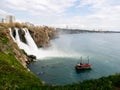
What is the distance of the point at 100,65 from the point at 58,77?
24866 millimetres

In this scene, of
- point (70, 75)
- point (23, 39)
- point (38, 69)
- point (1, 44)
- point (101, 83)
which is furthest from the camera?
point (23, 39)

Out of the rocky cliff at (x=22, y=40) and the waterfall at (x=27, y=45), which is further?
the waterfall at (x=27, y=45)

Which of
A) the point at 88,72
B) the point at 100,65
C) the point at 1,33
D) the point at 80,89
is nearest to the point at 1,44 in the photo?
the point at 1,33

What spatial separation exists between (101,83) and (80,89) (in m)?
2.62

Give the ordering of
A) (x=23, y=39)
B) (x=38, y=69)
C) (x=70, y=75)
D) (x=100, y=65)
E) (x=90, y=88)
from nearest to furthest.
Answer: (x=90, y=88) < (x=70, y=75) < (x=38, y=69) < (x=100, y=65) < (x=23, y=39)

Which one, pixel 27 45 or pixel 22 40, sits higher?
pixel 22 40

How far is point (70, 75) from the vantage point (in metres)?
64.6

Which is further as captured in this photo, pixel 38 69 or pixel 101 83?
pixel 38 69

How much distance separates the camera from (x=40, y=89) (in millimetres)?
19734

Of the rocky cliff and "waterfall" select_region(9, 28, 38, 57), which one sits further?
"waterfall" select_region(9, 28, 38, 57)

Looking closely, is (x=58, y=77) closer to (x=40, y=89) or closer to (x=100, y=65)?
(x=100, y=65)

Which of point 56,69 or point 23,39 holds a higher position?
point 23,39

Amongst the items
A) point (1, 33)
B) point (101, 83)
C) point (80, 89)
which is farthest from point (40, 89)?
point (1, 33)

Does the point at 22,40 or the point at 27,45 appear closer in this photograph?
the point at 22,40
